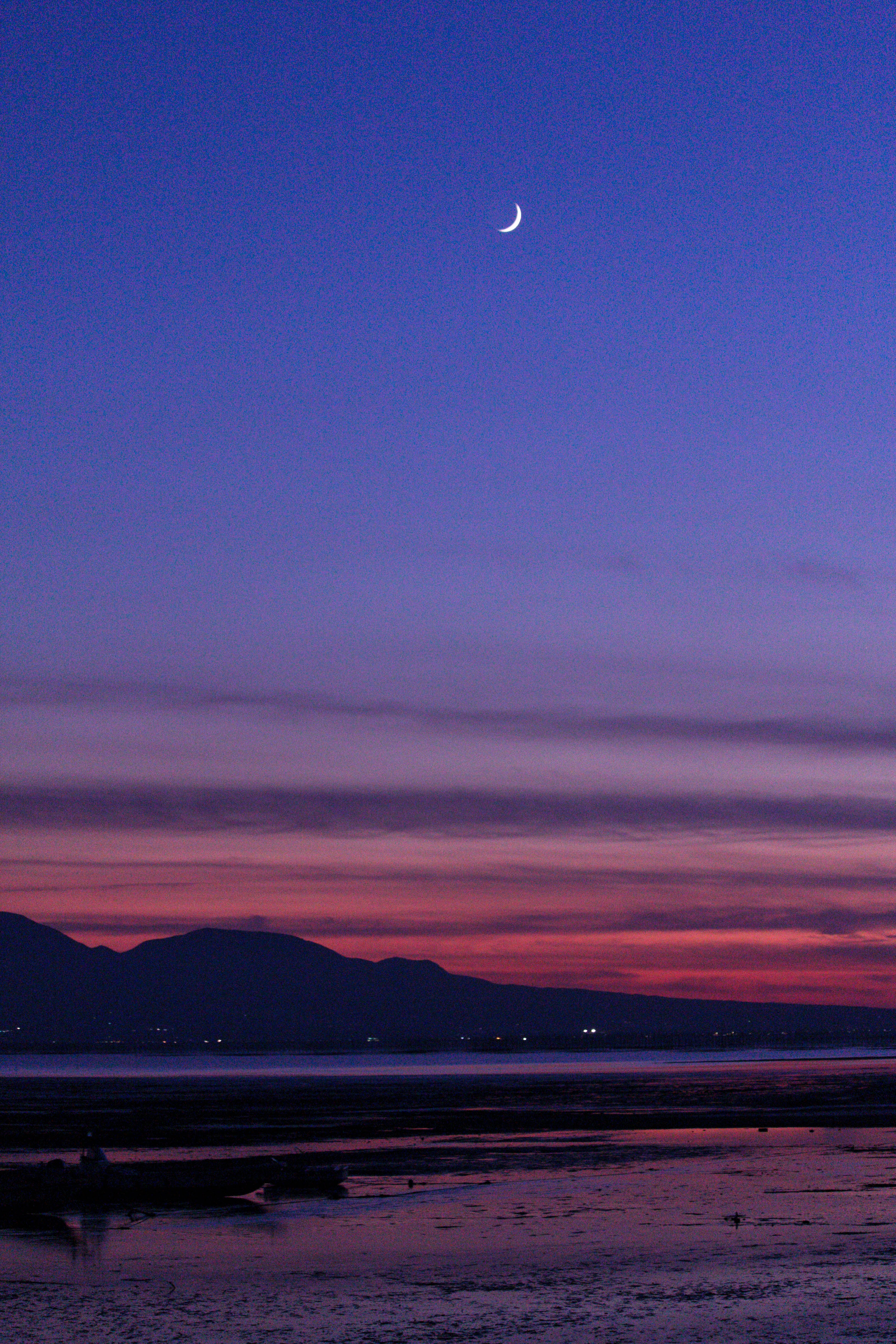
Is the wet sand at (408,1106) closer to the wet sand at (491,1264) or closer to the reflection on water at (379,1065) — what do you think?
the reflection on water at (379,1065)

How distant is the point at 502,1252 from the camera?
29.3m

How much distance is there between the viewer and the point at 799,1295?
24.6 m

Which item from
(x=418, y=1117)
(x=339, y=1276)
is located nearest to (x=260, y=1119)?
(x=418, y=1117)

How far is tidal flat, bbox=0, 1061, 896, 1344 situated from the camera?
23.2m

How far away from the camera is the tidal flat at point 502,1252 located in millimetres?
23156

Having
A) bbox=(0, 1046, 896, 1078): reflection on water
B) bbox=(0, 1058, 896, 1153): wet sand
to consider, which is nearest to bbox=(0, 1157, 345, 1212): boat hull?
bbox=(0, 1058, 896, 1153): wet sand

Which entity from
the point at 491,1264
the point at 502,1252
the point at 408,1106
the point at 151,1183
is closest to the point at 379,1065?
the point at 408,1106

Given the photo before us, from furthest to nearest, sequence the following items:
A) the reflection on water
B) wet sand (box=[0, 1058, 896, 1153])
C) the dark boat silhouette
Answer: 1. the reflection on water
2. wet sand (box=[0, 1058, 896, 1153])
3. the dark boat silhouette

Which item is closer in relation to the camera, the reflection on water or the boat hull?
the boat hull

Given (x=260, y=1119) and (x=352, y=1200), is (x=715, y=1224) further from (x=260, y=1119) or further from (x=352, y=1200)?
(x=260, y=1119)

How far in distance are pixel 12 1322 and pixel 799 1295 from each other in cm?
1295

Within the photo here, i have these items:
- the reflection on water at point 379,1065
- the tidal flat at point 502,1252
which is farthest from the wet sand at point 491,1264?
the reflection on water at point 379,1065

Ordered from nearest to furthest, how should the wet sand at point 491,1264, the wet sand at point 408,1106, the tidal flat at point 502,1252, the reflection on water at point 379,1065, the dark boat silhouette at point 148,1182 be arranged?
the wet sand at point 491,1264 < the tidal flat at point 502,1252 < the dark boat silhouette at point 148,1182 < the wet sand at point 408,1106 < the reflection on water at point 379,1065

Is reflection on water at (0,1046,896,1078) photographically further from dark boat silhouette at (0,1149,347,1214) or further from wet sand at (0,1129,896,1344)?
wet sand at (0,1129,896,1344)
